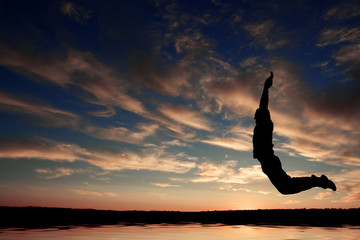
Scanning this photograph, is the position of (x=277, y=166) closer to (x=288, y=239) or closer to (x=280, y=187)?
(x=280, y=187)

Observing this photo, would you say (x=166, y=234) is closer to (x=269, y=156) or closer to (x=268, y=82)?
(x=269, y=156)

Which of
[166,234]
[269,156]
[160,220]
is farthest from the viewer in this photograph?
[160,220]

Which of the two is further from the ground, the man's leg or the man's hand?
the man's hand

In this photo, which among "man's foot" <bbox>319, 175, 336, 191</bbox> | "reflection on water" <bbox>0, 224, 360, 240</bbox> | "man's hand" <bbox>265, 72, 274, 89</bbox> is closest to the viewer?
"man's hand" <bbox>265, 72, 274, 89</bbox>

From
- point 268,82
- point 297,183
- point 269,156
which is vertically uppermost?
point 268,82

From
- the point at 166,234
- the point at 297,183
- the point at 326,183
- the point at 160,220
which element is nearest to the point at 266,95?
the point at 297,183

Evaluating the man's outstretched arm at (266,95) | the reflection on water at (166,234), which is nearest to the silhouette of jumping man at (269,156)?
the man's outstretched arm at (266,95)

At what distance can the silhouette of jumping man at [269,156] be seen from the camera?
9234 mm

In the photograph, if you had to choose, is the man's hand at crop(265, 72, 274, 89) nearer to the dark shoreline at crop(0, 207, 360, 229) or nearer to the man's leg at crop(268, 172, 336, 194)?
the man's leg at crop(268, 172, 336, 194)

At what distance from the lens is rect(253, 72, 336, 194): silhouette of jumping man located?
9.23 meters

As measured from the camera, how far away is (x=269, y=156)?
9352 millimetres

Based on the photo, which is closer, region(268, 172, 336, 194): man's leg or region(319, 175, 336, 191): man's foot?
region(268, 172, 336, 194): man's leg

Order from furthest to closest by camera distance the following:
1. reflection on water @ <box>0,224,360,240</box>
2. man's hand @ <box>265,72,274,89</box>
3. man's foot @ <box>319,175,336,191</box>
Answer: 1. reflection on water @ <box>0,224,360,240</box>
2. man's foot @ <box>319,175,336,191</box>
3. man's hand @ <box>265,72,274,89</box>

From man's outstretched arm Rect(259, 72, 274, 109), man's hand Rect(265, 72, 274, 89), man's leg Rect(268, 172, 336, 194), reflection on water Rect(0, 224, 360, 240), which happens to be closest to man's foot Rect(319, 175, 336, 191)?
man's leg Rect(268, 172, 336, 194)
